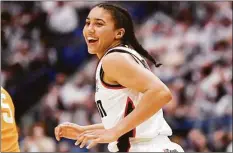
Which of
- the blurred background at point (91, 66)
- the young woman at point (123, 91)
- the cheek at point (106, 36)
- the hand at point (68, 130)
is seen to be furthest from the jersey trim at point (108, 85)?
the blurred background at point (91, 66)

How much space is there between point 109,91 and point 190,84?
6974mm

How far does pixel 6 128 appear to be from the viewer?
5070 millimetres

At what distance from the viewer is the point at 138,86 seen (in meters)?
3.83

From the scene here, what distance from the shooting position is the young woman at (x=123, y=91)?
3766 millimetres

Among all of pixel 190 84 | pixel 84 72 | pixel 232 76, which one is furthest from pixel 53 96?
pixel 232 76

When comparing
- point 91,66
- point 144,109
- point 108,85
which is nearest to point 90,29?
point 108,85

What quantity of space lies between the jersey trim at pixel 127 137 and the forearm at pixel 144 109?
0.75ft

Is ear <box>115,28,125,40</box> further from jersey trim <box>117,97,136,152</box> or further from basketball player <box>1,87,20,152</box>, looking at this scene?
basketball player <box>1,87,20,152</box>

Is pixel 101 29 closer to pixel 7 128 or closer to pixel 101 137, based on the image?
pixel 101 137

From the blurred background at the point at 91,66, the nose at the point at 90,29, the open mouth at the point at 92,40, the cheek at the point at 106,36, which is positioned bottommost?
the blurred background at the point at 91,66

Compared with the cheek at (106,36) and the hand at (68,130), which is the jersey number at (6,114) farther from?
the cheek at (106,36)

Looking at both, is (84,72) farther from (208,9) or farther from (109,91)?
(109,91)

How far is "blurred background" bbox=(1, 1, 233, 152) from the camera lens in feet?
32.9

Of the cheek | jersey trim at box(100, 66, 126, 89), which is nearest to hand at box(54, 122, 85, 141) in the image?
jersey trim at box(100, 66, 126, 89)
